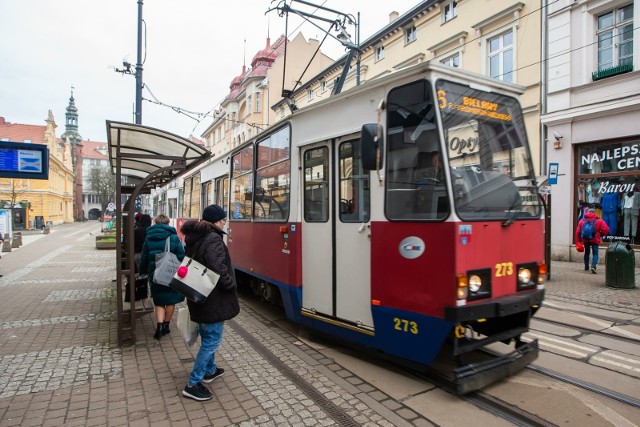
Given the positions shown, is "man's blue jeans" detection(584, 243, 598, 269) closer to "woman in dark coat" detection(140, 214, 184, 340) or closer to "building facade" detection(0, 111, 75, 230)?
"woman in dark coat" detection(140, 214, 184, 340)

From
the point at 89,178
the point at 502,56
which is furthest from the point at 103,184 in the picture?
the point at 502,56

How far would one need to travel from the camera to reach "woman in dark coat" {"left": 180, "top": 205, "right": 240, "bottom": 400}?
377 cm

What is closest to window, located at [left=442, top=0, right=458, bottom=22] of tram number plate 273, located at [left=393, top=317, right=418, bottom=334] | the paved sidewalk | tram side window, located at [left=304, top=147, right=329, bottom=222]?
the paved sidewalk

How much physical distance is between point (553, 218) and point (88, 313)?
45.2 feet

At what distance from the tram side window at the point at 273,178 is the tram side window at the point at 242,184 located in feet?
1.27

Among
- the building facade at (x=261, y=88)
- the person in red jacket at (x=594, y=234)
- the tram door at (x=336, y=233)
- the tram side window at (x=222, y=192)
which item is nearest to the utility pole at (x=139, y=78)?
the building facade at (x=261, y=88)

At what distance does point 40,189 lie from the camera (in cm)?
5238

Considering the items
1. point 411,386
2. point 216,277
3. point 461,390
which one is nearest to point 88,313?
point 216,277

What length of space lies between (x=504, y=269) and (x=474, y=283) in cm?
49

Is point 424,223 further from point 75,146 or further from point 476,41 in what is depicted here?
point 75,146

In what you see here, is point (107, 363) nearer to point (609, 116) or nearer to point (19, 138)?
point (609, 116)

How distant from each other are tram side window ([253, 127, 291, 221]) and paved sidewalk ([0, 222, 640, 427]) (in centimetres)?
174

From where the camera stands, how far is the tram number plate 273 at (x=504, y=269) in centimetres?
394

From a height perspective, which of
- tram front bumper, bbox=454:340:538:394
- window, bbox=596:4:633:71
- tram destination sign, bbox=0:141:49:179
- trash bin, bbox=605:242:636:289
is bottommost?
tram front bumper, bbox=454:340:538:394
